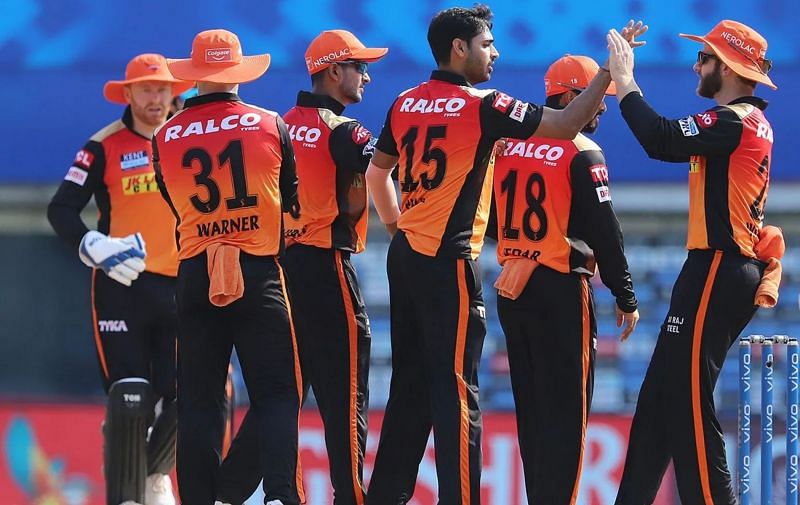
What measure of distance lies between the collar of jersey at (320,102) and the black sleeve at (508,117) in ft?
3.14

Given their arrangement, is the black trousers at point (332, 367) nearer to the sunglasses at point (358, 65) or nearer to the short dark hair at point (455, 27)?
the sunglasses at point (358, 65)

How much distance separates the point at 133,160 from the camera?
21.2ft

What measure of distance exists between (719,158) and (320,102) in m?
1.55

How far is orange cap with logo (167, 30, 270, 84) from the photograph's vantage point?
515 centimetres

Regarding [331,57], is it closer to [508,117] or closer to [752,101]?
[508,117]

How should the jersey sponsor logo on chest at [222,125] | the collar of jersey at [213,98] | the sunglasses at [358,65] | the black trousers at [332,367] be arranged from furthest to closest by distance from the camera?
the sunglasses at [358,65] < the black trousers at [332,367] < the collar of jersey at [213,98] < the jersey sponsor logo on chest at [222,125]

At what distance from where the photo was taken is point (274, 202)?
16.6ft

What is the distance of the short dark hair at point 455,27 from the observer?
16.4 feet

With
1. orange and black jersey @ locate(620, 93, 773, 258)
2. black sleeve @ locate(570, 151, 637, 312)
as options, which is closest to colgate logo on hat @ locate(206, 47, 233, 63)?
black sleeve @ locate(570, 151, 637, 312)

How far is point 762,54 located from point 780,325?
2462 millimetres

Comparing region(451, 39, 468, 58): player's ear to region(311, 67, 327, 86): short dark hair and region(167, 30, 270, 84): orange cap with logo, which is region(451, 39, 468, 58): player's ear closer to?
region(167, 30, 270, 84): orange cap with logo

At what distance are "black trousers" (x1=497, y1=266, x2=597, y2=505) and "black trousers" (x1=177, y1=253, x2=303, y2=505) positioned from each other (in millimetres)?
889

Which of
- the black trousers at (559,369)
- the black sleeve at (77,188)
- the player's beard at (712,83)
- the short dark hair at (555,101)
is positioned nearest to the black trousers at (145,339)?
the black sleeve at (77,188)

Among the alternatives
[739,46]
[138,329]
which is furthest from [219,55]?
[739,46]
